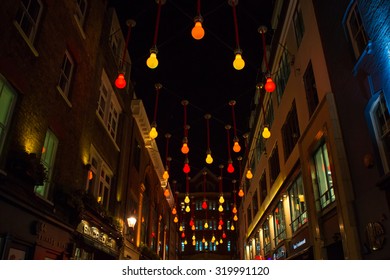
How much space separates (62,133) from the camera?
1193cm

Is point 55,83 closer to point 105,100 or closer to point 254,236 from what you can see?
point 105,100

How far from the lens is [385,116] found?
30.7ft

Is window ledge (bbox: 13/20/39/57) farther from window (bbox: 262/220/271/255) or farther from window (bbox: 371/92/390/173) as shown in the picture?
window (bbox: 262/220/271/255)

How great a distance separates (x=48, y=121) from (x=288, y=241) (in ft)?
50.1

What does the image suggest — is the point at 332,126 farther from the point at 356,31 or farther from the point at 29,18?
the point at 29,18

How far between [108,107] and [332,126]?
1205cm

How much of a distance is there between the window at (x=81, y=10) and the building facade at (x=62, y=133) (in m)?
0.05

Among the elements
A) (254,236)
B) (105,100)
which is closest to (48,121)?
(105,100)

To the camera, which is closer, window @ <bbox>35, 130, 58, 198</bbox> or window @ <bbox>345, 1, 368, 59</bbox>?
window @ <bbox>345, 1, 368, 59</bbox>

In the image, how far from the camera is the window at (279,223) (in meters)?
21.8

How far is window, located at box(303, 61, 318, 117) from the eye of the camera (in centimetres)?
1478

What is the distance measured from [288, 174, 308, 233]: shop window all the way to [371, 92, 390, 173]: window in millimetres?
7727

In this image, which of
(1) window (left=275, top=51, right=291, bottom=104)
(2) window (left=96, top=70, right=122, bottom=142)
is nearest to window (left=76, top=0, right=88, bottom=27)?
(2) window (left=96, top=70, right=122, bottom=142)

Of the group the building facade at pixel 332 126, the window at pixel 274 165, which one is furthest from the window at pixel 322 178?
the window at pixel 274 165
